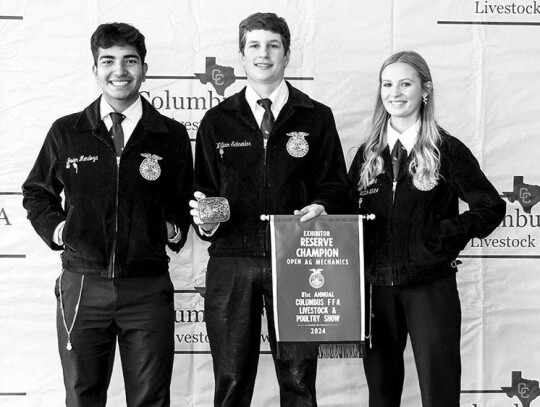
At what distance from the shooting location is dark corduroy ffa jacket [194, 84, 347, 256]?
2695mm

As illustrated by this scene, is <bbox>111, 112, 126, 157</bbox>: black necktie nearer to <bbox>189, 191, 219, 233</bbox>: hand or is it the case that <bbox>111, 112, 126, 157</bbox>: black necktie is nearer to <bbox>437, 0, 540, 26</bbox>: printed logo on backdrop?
<bbox>189, 191, 219, 233</bbox>: hand

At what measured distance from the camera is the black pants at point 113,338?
2572mm

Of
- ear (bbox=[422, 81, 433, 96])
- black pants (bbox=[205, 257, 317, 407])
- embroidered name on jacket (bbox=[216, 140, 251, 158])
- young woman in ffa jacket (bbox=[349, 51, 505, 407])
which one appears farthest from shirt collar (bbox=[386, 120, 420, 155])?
black pants (bbox=[205, 257, 317, 407])

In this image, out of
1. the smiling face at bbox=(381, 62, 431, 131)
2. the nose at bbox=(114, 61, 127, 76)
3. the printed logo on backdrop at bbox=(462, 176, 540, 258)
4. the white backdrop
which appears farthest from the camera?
the printed logo on backdrop at bbox=(462, 176, 540, 258)

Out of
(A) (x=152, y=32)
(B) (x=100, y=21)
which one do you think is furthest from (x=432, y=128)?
(B) (x=100, y=21)

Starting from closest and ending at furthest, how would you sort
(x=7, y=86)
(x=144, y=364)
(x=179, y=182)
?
(x=144, y=364) → (x=179, y=182) → (x=7, y=86)

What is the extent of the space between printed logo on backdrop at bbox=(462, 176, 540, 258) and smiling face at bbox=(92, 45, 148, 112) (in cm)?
175

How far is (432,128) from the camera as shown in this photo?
109 inches

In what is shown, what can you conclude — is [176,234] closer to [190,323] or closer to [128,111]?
[128,111]

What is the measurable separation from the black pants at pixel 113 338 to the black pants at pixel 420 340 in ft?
2.54

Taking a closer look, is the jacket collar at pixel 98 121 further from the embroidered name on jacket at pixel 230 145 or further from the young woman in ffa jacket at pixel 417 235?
the young woman in ffa jacket at pixel 417 235

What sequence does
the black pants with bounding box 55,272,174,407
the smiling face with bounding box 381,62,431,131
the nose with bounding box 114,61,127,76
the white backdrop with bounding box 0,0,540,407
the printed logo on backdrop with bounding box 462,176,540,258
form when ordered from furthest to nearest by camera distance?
the printed logo on backdrop with bounding box 462,176,540,258 < the white backdrop with bounding box 0,0,540,407 < the smiling face with bounding box 381,62,431,131 < the nose with bounding box 114,61,127,76 < the black pants with bounding box 55,272,174,407

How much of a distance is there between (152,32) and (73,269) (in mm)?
1230

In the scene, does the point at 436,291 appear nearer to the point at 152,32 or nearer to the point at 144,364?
the point at 144,364
